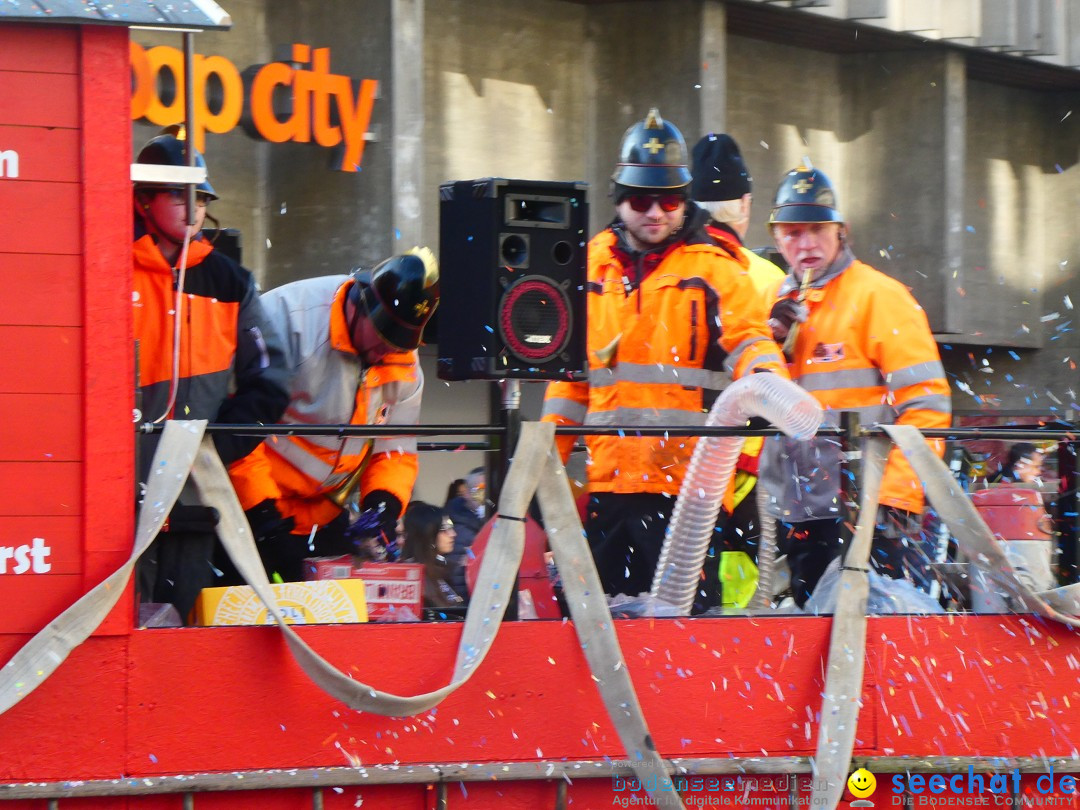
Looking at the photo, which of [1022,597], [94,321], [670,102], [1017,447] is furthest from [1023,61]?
[94,321]

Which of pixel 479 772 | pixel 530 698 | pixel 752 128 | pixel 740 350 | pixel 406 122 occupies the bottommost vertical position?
pixel 479 772

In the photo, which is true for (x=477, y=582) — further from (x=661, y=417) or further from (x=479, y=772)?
(x=661, y=417)

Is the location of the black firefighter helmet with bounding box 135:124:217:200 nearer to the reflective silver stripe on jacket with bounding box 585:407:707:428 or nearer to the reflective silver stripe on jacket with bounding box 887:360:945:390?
the reflective silver stripe on jacket with bounding box 585:407:707:428

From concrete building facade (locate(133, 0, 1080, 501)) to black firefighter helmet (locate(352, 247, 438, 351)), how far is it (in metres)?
3.40

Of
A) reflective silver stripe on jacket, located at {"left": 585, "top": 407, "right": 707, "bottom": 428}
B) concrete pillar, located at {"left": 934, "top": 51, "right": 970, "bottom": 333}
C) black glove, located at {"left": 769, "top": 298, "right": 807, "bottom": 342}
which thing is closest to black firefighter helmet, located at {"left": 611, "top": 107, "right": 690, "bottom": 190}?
black glove, located at {"left": 769, "top": 298, "right": 807, "bottom": 342}

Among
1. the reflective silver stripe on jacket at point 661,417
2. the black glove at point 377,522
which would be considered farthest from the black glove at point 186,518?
the reflective silver stripe on jacket at point 661,417

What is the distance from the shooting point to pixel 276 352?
16.7ft

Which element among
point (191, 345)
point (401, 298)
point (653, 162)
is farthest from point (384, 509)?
point (653, 162)

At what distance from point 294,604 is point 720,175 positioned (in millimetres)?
3608

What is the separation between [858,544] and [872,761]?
0.64 m

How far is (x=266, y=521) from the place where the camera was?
498 centimetres

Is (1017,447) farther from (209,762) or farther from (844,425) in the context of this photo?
(209,762)

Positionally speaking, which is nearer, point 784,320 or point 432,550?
point 432,550

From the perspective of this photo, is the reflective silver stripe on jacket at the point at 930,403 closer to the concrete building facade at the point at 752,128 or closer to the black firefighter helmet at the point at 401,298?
the black firefighter helmet at the point at 401,298
